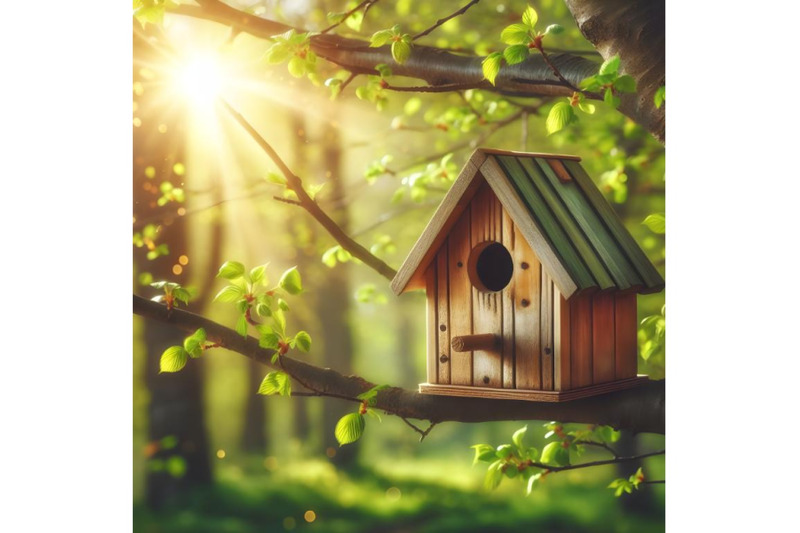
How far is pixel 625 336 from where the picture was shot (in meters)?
1.45

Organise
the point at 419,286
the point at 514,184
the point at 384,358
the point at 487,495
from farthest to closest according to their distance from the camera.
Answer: the point at 384,358, the point at 487,495, the point at 419,286, the point at 514,184

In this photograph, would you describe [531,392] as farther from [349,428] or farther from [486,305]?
[349,428]

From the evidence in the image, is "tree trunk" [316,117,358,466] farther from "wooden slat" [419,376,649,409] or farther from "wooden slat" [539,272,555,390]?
"wooden slat" [539,272,555,390]

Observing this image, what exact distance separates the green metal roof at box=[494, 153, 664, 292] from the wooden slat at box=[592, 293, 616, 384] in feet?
0.13

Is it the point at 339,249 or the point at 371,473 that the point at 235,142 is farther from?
the point at 339,249

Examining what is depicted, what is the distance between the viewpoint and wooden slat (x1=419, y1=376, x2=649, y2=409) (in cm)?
128

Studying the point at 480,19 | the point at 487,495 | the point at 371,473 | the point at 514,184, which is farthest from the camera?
the point at 371,473

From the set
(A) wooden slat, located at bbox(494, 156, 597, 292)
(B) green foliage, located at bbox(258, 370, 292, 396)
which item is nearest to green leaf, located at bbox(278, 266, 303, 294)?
(B) green foliage, located at bbox(258, 370, 292, 396)

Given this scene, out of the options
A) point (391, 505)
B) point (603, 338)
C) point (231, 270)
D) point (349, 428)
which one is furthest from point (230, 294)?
point (391, 505)

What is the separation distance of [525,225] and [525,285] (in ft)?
0.30
